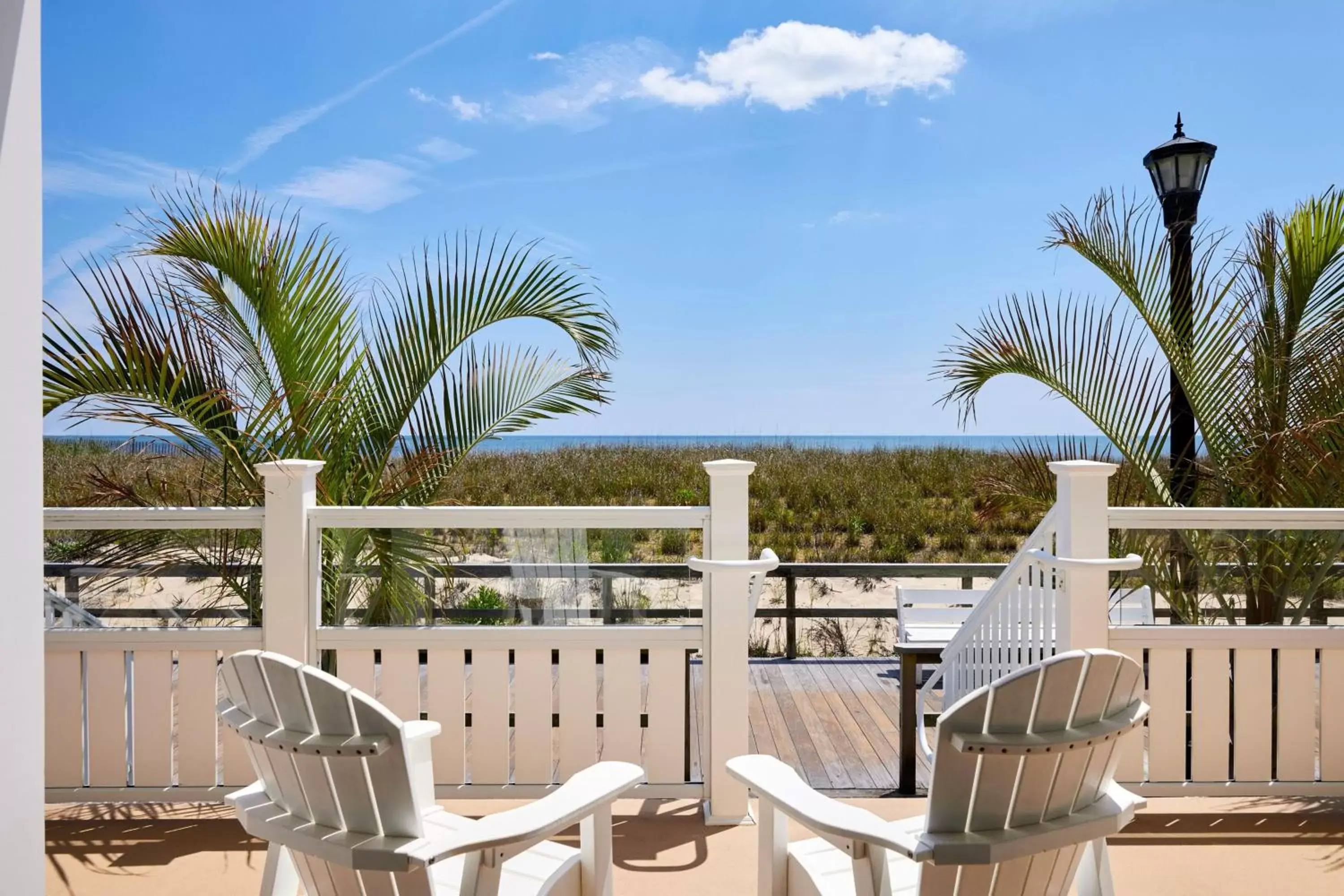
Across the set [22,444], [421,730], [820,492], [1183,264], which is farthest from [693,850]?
[820,492]

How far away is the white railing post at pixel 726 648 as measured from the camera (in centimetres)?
269

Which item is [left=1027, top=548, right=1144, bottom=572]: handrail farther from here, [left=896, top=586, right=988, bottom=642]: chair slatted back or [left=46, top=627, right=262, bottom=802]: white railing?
[left=46, top=627, right=262, bottom=802]: white railing

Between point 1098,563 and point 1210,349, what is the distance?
1936 millimetres

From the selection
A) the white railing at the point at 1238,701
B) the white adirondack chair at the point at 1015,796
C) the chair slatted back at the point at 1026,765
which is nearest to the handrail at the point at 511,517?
the white adirondack chair at the point at 1015,796

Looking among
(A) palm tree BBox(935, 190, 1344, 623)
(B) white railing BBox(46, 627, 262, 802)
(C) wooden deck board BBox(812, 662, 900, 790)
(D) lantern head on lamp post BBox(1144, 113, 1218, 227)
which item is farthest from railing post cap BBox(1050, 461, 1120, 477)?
(B) white railing BBox(46, 627, 262, 802)

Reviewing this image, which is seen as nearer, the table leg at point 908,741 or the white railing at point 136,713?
the white railing at point 136,713

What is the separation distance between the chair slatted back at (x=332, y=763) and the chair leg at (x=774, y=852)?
0.73 m

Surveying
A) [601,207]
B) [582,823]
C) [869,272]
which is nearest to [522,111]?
[601,207]

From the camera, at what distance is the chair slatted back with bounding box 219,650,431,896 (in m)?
1.43

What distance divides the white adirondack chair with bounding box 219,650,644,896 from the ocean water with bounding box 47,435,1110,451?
2.07 meters

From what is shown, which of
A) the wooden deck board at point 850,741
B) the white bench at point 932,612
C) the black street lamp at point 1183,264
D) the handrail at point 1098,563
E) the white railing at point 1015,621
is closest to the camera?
the handrail at point 1098,563

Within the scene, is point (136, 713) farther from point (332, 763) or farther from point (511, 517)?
point (332, 763)

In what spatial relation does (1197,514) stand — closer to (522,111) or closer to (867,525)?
(867,525)

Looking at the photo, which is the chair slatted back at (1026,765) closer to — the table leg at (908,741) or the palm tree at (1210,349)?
the table leg at (908,741)
